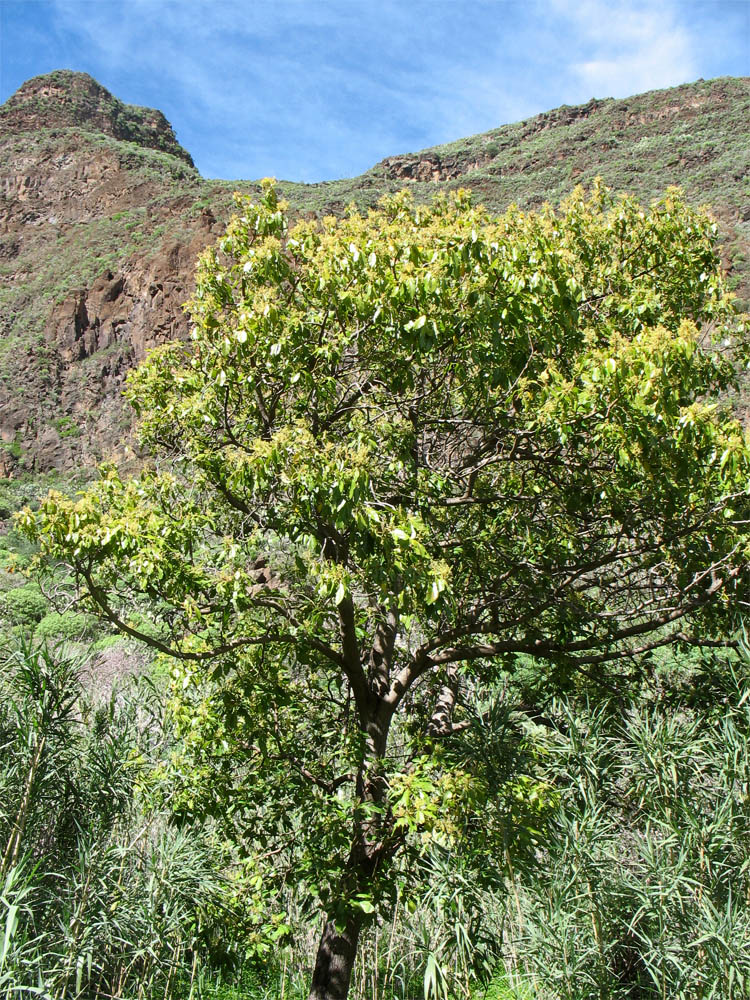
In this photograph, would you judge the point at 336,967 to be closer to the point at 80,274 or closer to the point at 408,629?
the point at 408,629

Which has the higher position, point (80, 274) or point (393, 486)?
point (80, 274)

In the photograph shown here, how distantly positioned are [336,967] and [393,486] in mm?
2739

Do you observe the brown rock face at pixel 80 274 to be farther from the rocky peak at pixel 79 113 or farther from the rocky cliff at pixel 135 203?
the rocky peak at pixel 79 113

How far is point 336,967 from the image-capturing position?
410 centimetres

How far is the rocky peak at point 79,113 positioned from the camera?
62688 millimetres

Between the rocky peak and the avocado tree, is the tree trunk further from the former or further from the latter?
the rocky peak

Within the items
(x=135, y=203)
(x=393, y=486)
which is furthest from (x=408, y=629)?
(x=135, y=203)

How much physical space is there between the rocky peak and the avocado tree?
227 feet

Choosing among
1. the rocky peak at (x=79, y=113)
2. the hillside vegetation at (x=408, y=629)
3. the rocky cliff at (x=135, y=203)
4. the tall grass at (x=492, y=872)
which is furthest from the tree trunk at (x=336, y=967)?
the rocky peak at (x=79, y=113)

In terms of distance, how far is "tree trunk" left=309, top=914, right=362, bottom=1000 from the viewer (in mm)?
4082

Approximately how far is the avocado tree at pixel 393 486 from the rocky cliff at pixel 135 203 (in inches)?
870

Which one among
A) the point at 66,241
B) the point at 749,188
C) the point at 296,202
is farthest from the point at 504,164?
the point at 66,241

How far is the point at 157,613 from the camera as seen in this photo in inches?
169

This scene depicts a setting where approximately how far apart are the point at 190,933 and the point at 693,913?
273 centimetres
